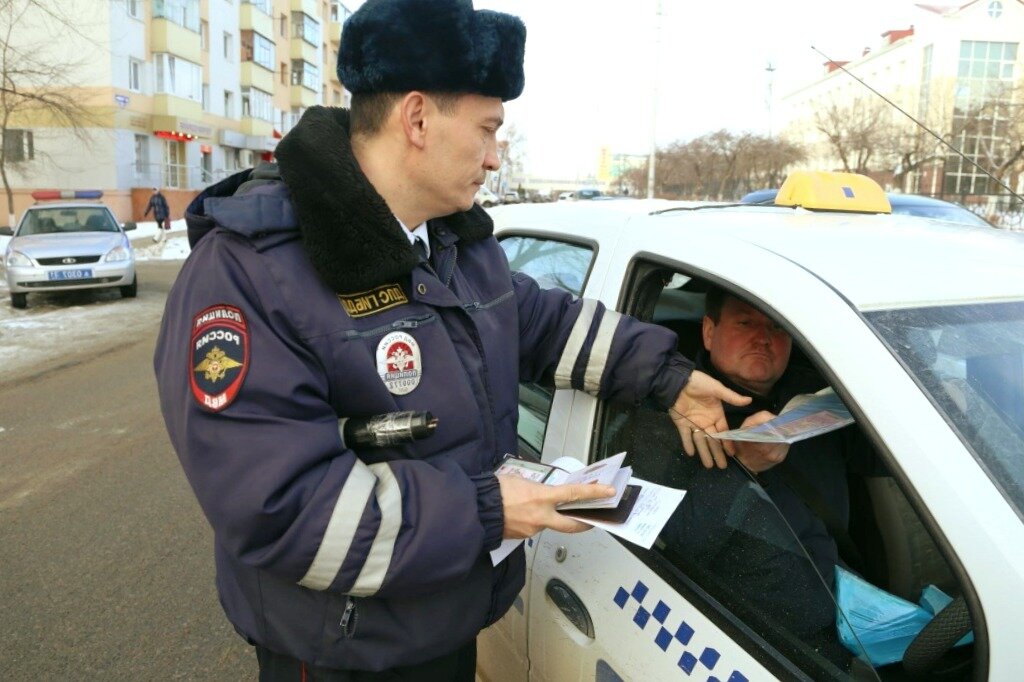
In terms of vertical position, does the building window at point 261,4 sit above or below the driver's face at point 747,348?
above

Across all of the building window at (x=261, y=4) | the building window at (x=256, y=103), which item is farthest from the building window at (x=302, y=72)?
the building window at (x=256, y=103)

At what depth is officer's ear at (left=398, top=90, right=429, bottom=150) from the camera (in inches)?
58.4

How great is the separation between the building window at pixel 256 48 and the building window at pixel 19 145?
1387 cm

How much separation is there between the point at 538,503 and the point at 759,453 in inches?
26.3

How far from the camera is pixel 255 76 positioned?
3956 cm

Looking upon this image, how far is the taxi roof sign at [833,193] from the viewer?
2.28 m

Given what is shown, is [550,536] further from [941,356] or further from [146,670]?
[146,670]

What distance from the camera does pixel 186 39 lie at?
104ft

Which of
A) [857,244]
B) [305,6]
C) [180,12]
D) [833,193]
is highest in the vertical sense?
[305,6]

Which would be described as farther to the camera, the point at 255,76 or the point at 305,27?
the point at 305,27

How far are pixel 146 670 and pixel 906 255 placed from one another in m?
2.86

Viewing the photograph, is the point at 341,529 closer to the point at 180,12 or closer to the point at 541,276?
the point at 541,276

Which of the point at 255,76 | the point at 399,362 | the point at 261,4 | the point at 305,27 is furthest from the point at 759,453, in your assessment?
the point at 305,27

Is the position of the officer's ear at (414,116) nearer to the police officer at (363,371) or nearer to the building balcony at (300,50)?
the police officer at (363,371)
